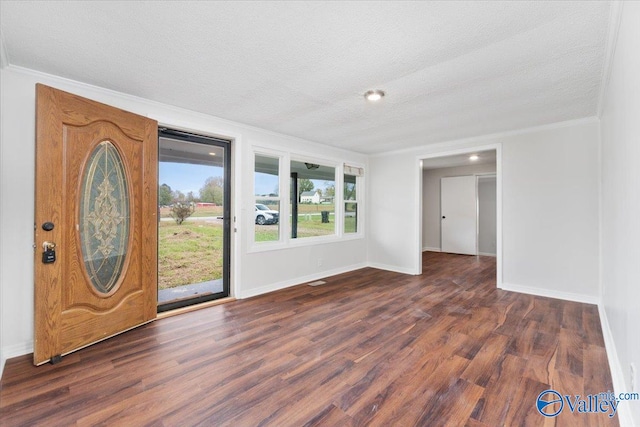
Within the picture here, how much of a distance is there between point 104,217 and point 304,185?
2900 millimetres

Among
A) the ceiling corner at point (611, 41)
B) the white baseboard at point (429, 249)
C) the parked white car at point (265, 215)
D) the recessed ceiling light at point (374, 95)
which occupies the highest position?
the recessed ceiling light at point (374, 95)

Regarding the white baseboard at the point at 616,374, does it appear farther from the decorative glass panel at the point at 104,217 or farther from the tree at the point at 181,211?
the tree at the point at 181,211

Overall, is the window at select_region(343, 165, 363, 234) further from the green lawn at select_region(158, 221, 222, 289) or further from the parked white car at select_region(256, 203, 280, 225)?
the green lawn at select_region(158, 221, 222, 289)

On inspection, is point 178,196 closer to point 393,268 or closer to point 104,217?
point 104,217

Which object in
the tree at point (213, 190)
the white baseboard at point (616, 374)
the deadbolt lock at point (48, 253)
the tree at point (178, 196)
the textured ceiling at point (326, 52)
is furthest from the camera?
the tree at point (213, 190)

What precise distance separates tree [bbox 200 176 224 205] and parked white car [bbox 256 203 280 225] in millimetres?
554

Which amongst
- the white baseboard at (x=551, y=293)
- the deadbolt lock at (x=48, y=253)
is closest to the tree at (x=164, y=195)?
the deadbolt lock at (x=48, y=253)

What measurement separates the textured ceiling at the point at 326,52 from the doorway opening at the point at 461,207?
4117mm

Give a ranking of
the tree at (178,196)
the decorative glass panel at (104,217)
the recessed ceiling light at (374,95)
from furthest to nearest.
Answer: the tree at (178,196) < the recessed ceiling light at (374,95) < the decorative glass panel at (104,217)

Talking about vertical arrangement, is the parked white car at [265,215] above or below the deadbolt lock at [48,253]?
above

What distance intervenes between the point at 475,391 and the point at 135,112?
3.81m

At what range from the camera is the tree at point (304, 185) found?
4.80 metres

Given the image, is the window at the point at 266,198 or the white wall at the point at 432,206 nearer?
the window at the point at 266,198

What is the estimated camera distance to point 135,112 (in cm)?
290
